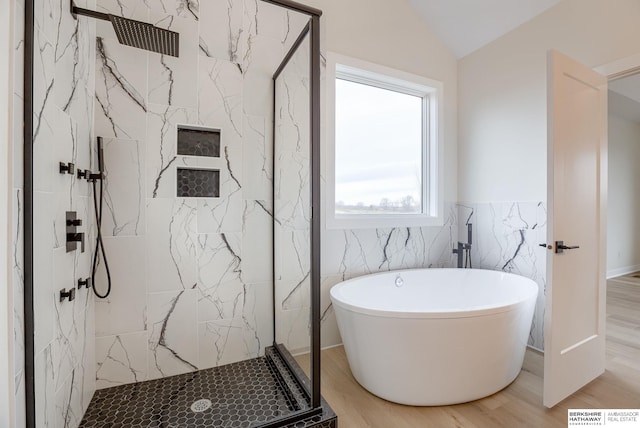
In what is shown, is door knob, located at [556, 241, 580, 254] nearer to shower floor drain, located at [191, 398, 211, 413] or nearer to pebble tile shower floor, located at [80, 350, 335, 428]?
pebble tile shower floor, located at [80, 350, 335, 428]

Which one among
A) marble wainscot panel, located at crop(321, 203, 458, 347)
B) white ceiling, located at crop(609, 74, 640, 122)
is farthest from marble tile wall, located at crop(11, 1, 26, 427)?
white ceiling, located at crop(609, 74, 640, 122)

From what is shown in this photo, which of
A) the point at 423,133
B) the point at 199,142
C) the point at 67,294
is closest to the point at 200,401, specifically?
the point at 67,294

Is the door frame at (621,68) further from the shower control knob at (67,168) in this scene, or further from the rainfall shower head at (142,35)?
the shower control knob at (67,168)

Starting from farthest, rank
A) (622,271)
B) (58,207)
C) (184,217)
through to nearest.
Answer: (622,271)
(184,217)
(58,207)

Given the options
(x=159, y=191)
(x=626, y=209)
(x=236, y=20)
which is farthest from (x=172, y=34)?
(x=626, y=209)

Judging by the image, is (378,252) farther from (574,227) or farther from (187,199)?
(187,199)

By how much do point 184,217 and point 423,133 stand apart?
246 cm

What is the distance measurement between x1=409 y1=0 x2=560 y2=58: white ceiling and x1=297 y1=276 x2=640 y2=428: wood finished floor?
2.81 meters

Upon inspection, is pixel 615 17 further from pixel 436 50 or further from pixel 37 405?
pixel 37 405

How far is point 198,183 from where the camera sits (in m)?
2.02

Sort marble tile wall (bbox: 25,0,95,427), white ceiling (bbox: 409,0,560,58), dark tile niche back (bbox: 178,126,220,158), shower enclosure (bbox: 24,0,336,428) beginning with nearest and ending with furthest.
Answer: marble tile wall (bbox: 25,0,95,427) < shower enclosure (bbox: 24,0,336,428) < dark tile niche back (bbox: 178,126,220,158) < white ceiling (bbox: 409,0,560,58)

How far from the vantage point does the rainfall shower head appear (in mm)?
1665

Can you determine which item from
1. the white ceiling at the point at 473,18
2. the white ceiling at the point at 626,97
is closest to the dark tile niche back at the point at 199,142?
the white ceiling at the point at 473,18

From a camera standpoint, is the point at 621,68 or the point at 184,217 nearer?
the point at 184,217
